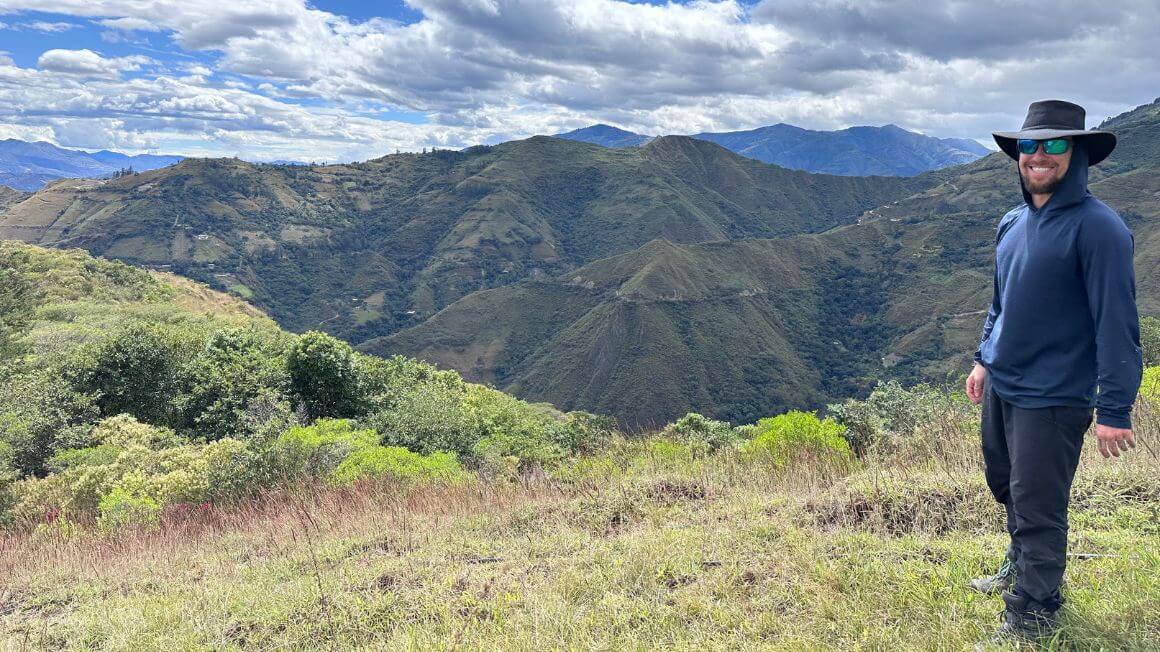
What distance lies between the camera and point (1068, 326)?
2494mm

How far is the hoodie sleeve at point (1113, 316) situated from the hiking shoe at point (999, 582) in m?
0.89

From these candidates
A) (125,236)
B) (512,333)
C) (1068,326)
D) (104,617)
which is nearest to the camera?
(1068,326)

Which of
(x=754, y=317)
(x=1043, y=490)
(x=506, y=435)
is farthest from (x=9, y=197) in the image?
(x=1043, y=490)

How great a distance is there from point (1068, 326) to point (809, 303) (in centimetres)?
13573

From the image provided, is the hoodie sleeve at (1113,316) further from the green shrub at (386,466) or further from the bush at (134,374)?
the bush at (134,374)

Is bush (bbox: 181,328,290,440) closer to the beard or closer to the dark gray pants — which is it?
the dark gray pants

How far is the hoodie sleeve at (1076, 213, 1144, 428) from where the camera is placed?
7.54 ft

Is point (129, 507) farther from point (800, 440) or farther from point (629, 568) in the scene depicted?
point (800, 440)

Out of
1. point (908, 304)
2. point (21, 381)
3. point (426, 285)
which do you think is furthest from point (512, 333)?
point (21, 381)

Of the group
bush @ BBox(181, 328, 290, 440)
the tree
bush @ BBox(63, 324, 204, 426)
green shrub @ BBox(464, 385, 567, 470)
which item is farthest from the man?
bush @ BBox(63, 324, 204, 426)

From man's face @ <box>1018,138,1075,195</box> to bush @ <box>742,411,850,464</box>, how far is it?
349cm

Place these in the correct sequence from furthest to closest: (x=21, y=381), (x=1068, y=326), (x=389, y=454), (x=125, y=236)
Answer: (x=125, y=236) < (x=21, y=381) < (x=389, y=454) < (x=1068, y=326)

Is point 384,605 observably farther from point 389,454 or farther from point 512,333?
point 512,333

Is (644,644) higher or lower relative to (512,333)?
higher
